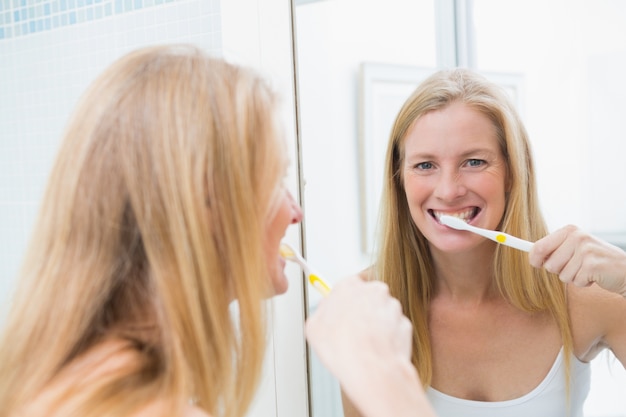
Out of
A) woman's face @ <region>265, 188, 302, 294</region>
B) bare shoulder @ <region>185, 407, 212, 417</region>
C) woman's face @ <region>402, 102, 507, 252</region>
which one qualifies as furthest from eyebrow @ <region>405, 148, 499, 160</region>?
bare shoulder @ <region>185, 407, 212, 417</region>

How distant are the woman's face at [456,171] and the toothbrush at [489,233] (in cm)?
1

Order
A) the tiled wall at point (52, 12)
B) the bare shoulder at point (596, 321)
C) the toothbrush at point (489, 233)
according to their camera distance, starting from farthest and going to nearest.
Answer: the tiled wall at point (52, 12) < the bare shoulder at point (596, 321) < the toothbrush at point (489, 233)

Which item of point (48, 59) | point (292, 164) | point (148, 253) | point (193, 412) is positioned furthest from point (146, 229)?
point (48, 59)

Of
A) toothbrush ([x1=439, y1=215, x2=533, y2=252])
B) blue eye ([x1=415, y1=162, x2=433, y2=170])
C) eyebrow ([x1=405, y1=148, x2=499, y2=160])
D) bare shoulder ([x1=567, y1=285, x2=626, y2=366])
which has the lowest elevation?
bare shoulder ([x1=567, y1=285, x2=626, y2=366])

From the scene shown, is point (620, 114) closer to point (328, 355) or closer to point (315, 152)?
point (315, 152)

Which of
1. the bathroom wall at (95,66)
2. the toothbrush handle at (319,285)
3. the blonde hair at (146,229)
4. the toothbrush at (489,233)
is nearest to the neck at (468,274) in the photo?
the toothbrush at (489,233)

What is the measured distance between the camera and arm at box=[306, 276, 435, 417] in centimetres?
41

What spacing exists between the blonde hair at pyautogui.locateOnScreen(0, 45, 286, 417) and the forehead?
12.8 inches

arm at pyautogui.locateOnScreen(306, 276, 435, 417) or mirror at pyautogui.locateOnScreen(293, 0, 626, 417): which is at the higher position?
mirror at pyautogui.locateOnScreen(293, 0, 626, 417)

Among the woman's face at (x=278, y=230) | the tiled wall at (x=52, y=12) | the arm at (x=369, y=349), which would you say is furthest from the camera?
the tiled wall at (x=52, y=12)

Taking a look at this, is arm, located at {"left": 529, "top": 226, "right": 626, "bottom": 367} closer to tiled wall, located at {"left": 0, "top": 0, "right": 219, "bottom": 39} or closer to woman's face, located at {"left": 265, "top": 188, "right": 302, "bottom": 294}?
woman's face, located at {"left": 265, "top": 188, "right": 302, "bottom": 294}

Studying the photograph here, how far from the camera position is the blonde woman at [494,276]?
0.77 metres

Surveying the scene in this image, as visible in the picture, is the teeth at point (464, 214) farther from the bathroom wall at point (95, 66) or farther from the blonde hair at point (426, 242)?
the bathroom wall at point (95, 66)

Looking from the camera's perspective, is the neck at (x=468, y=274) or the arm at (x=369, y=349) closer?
the arm at (x=369, y=349)
